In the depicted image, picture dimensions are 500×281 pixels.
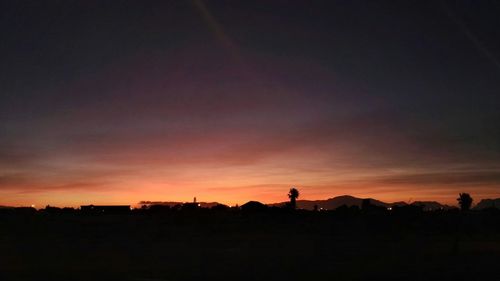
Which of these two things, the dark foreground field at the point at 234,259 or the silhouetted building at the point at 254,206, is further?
the silhouetted building at the point at 254,206

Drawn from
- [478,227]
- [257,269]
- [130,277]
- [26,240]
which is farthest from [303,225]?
[130,277]

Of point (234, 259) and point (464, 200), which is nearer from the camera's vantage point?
point (234, 259)

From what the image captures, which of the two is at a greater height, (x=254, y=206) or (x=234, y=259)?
(x=254, y=206)

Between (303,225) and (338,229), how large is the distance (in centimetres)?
604

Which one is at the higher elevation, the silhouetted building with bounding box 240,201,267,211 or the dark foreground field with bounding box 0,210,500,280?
the silhouetted building with bounding box 240,201,267,211

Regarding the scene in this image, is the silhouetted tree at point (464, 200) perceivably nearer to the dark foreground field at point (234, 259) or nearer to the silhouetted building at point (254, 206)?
the silhouetted building at point (254, 206)

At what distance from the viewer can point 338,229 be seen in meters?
61.2

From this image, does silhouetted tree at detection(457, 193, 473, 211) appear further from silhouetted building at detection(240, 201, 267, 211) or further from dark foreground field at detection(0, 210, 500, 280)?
dark foreground field at detection(0, 210, 500, 280)

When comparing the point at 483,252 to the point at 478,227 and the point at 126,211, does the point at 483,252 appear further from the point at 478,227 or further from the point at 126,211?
the point at 126,211

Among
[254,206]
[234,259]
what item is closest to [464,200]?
[254,206]

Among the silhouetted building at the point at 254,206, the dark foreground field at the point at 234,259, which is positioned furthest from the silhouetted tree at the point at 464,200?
the dark foreground field at the point at 234,259

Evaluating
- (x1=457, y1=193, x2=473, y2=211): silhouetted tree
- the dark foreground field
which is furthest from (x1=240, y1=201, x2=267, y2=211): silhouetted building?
the dark foreground field

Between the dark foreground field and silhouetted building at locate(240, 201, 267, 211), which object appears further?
silhouetted building at locate(240, 201, 267, 211)

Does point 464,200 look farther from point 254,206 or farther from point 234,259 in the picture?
point 234,259
